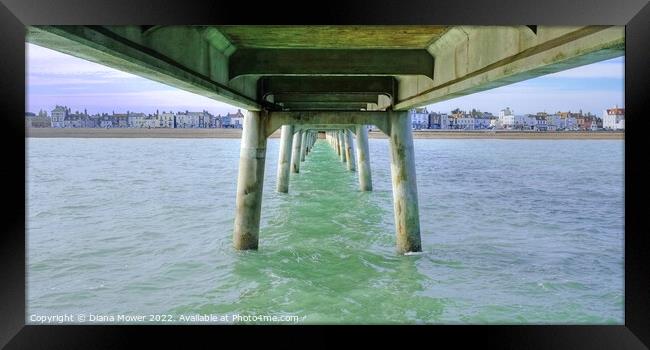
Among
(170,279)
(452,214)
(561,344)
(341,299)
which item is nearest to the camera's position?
(561,344)

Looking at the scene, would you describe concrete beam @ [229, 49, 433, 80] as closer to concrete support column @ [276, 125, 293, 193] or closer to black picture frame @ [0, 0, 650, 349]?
black picture frame @ [0, 0, 650, 349]

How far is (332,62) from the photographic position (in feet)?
26.0

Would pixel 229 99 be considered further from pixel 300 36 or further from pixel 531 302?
pixel 531 302

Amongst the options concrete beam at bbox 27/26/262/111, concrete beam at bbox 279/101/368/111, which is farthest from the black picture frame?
concrete beam at bbox 279/101/368/111

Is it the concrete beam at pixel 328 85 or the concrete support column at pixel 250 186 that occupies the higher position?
the concrete beam at pixel 328 85

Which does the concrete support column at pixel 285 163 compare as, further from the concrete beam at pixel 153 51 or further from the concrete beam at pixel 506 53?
the concrete beam at pixel 153 51

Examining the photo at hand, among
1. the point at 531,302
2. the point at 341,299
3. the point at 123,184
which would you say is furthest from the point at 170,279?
the point at 123,184

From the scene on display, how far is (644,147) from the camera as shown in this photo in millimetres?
3926

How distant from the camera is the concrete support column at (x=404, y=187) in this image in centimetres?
1035

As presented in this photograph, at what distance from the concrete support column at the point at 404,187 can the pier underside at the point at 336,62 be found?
2 cm

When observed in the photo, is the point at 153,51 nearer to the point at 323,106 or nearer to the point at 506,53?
the point at 506,53

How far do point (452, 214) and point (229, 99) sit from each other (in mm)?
11047

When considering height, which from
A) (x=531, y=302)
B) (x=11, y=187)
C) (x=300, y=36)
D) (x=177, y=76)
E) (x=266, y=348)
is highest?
(x=300, y=36)
